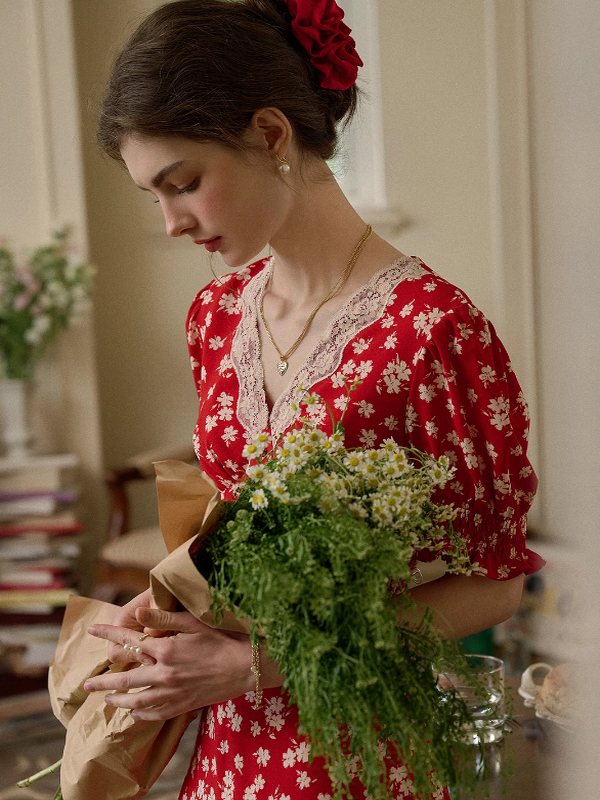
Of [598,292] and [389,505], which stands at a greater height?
[598,292]

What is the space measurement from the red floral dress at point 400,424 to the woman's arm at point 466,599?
0.09ft

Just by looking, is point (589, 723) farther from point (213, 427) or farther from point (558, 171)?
point (213, 427)

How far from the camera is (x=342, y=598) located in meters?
0.72

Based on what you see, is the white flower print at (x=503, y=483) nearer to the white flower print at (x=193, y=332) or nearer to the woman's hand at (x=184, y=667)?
the woman's hand at (x=184, y=667)

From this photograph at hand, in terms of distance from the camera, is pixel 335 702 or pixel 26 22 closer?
pixel 335 702

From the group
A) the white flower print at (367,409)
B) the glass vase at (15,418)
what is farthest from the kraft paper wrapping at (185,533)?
the glass vase at (15,418)

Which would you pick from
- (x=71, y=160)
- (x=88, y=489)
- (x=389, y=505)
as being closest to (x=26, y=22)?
(x=71, y=160)

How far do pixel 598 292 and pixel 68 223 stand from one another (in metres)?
3.40

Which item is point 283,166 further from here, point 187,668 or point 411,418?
point 187,668

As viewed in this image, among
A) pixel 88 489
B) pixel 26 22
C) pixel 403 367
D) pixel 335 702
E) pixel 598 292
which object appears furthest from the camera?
pixel 88 489

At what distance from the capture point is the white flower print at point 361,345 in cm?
108

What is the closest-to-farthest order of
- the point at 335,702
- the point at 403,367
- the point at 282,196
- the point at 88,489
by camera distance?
the point at 335,702, the point at 403,367, the point at 282,196, the point at 88,489

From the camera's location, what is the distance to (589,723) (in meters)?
0.33

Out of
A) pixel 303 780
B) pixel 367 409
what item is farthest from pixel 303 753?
pixel 367 409
